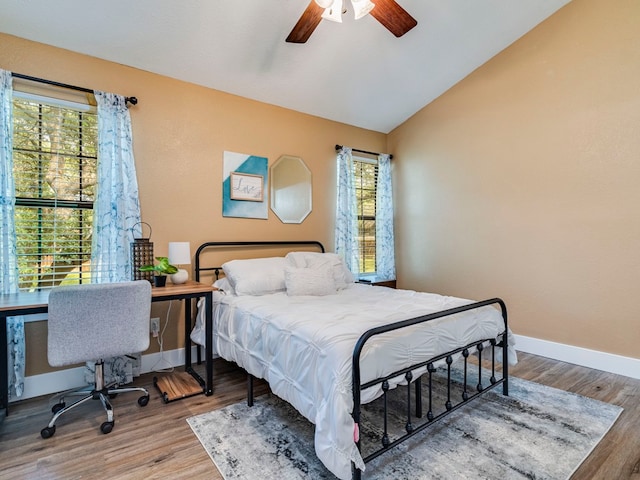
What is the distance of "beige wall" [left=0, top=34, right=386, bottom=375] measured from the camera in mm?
2590

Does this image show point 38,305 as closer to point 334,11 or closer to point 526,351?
point 334,11

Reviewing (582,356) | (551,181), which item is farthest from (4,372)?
(551,181)

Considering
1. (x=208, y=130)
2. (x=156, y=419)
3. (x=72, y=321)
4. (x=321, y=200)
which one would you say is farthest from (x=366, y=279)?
(x=72, y=321)

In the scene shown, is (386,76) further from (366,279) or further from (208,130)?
(366,279)

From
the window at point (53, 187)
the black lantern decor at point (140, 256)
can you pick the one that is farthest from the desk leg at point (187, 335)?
the window at point (53, 187)

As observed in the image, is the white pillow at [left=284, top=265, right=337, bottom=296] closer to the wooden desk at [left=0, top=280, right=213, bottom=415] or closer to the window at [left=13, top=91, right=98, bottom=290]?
the wooden desk at [left=0, top=280, right=213, bottom=415]

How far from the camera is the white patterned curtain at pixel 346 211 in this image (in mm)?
4273

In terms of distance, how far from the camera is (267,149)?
12.2 feet

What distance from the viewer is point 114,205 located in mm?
2760

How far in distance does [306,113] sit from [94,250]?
269 centimetres

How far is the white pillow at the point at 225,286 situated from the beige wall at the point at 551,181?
267 cm

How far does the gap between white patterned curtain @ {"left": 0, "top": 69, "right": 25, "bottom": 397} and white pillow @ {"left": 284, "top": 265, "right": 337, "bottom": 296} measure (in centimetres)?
196

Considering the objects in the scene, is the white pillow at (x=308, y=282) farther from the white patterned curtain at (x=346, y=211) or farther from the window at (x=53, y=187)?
the window at (x=53, y=187)

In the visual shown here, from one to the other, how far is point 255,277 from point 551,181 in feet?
9.92
